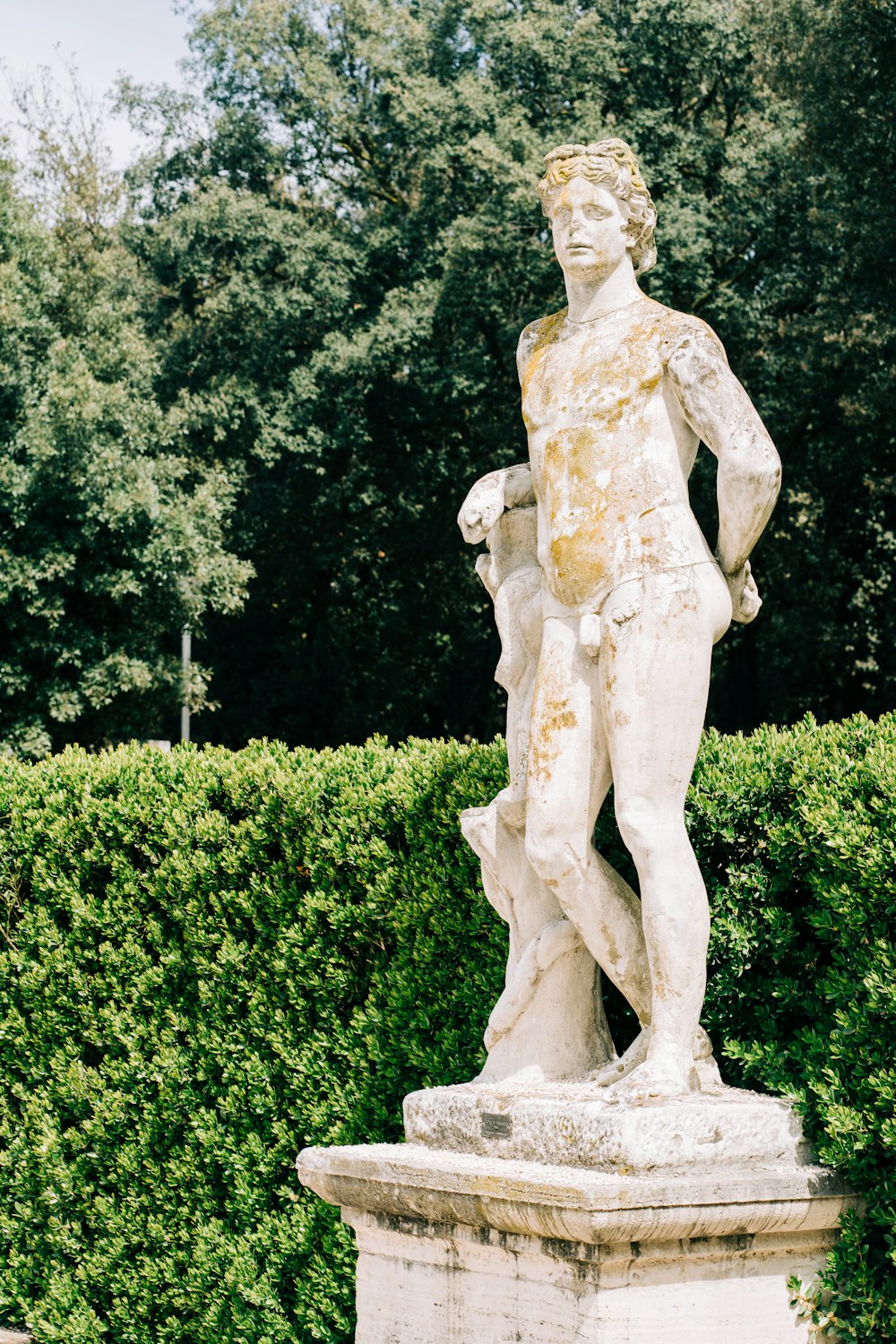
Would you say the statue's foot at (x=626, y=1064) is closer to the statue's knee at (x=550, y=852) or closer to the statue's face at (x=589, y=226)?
the statue's knee at (x=550, y=852)

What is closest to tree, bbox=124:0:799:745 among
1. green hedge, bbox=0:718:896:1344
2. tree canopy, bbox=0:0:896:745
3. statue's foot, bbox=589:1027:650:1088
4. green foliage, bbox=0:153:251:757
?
tree canopy, bbox=0:0:896:745

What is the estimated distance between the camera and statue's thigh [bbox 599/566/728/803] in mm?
4391

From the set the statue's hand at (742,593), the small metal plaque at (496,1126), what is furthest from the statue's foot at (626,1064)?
the statue's hand at (742,593)

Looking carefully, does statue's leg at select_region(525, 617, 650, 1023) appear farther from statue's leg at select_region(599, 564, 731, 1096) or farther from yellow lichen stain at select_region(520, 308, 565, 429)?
yellow lichen stain at select_region(520, 308, 565, 429)

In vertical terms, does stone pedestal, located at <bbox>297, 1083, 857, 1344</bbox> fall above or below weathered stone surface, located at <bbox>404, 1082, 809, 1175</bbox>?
below

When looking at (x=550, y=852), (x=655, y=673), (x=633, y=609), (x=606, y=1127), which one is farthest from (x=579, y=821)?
(x=606, y=1127)

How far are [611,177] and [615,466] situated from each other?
87cm

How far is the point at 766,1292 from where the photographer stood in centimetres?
434

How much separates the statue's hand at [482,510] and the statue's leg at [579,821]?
48 cm

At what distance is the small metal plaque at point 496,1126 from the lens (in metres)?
4.41

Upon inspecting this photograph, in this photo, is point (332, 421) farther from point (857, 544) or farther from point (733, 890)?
point (733, 890)

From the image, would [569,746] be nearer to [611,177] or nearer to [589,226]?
[589,226]

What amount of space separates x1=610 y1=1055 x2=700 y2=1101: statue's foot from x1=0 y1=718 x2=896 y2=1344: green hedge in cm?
46

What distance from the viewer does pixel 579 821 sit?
14.8ft
